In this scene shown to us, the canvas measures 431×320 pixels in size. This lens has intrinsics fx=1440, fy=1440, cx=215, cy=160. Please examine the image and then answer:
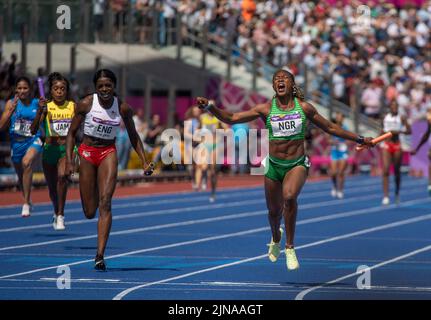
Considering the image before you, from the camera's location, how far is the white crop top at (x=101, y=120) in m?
16.5

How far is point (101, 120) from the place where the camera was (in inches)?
649

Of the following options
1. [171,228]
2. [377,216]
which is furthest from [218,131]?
[171,228]

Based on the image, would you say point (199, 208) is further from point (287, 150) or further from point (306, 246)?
point (287, 150)

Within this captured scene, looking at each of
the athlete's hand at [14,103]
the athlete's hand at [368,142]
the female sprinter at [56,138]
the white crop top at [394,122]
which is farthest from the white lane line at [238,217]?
the athlete's hand at [368,142]

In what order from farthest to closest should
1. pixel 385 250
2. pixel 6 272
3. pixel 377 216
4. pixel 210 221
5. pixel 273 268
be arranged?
pixel 377 216 < pixel 210 221 < pixel 385 250 < pixel 273 268 < pixel 6 272

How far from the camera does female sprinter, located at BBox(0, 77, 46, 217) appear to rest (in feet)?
73.3

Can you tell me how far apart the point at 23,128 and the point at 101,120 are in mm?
6500

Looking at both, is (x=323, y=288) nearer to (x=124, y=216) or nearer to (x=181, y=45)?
(x=124, y=216)

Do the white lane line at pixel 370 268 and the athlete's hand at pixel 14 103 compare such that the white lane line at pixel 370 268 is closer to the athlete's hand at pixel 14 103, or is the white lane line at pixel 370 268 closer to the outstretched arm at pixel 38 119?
the outstretched arm at pixel 38 119

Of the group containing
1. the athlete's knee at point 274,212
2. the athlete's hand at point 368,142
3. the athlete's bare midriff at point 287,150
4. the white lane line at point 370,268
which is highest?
the athlete's hand at point 368,142

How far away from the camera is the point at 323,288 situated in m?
14.6

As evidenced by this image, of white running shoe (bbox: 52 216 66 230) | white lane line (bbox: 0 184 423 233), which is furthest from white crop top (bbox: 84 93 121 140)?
white lane line (bbox: 0 184 423 233)

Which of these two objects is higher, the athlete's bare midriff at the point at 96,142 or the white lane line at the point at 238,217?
the athlete's bare midriff at the point at 96,142

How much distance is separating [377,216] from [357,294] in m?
14.2
